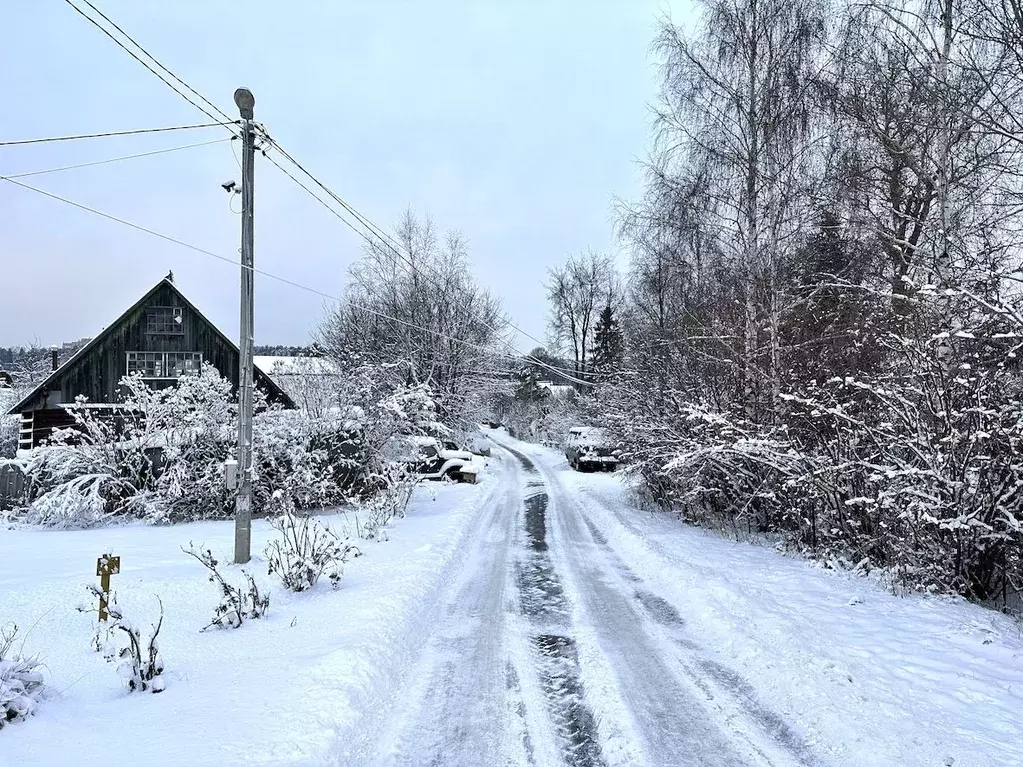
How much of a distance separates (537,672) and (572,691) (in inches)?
16.7

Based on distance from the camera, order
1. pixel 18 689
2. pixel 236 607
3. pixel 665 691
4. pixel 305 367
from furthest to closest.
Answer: pixel 305 367 < pixel 236 607 < pixel 665 691 < pixel 18 689

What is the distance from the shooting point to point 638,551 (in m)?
9.35

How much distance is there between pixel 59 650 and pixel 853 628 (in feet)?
22.5

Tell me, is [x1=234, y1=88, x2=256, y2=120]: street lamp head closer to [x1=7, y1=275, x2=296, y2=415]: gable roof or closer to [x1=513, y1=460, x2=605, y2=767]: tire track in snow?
[x1=513, y1=460, x2=605, y2=767]: tire track in snow

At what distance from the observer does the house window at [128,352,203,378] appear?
22.6 meters

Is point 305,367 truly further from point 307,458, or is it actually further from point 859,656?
point 859,656

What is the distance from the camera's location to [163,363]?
2284cm

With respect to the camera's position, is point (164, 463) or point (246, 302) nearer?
point (246, 302)

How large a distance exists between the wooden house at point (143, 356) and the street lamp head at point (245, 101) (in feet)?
49.2

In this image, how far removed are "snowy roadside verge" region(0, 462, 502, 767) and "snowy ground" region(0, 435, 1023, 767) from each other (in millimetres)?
18

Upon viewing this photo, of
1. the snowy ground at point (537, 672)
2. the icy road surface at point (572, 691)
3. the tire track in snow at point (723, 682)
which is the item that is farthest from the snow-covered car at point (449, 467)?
the tire track in snow at point (723, 682)

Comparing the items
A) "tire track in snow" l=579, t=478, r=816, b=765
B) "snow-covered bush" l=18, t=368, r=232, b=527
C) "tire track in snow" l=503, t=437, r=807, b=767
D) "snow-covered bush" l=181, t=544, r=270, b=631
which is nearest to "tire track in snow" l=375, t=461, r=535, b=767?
"tire track in snow" l=503, t=437, r=807, b=767

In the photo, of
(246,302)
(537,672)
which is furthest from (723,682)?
(246,302)

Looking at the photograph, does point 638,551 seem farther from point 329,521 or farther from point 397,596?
point 329,521
